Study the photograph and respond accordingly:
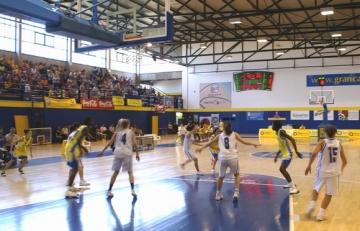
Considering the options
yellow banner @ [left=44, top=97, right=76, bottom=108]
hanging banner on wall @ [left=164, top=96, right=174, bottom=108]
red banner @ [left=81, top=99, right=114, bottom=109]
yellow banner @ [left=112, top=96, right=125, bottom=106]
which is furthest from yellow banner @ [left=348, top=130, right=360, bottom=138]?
yellow banner @ [left=44, top=97, right=76, bottom=108]

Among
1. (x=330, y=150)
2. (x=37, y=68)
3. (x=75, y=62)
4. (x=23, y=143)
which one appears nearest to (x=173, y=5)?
(x=37, y=68)

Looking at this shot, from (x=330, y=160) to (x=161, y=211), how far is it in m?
3.17

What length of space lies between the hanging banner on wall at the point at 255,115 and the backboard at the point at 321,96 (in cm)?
504

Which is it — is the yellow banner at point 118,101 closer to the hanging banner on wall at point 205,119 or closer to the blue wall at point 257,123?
the blue wall at point 257,123

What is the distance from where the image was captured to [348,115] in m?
34.7

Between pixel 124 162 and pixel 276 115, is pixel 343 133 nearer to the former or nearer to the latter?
pixel 276 115

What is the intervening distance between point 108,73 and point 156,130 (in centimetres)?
739

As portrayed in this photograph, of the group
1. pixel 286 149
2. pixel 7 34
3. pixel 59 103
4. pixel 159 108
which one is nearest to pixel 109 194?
pixel 286 149

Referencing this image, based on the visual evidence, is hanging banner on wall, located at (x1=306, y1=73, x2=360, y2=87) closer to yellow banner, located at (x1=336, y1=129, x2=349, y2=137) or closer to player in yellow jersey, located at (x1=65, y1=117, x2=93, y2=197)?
yellow banner, located at (x1=336, y1=129, x2=349, y2=137)

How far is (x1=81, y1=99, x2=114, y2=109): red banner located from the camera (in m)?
26.7

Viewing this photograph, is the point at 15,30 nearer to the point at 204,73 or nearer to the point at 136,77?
the point at 136,77

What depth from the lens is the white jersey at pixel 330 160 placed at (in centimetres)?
629

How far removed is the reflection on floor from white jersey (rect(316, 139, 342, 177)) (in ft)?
3.48

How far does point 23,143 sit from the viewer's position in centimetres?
1140
